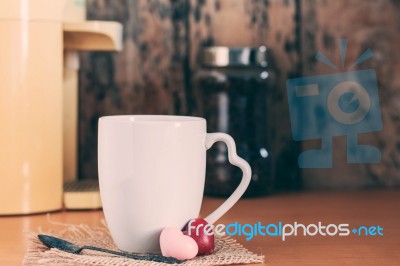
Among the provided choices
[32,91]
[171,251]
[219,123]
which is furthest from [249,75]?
[171,251]

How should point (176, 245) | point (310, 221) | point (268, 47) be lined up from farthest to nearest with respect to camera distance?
point (268, 47)
point (310, 221)
point (176, 245)

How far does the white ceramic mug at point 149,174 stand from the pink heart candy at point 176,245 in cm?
2

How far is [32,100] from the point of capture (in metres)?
0.97

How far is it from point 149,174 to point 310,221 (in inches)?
11.9

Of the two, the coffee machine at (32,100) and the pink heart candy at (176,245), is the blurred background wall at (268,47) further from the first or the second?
the pink heart candy at (176,245)

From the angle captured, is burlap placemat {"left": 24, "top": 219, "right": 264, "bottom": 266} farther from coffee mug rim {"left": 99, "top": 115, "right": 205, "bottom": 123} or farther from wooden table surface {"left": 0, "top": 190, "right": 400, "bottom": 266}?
coffee mug rim {"left": 99, "top": 115, "right": 205, "bottom": 123}

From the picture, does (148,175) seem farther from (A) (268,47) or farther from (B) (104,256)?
(A) (268,47)

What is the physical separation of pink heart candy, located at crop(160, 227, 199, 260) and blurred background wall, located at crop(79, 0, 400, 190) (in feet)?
1.64

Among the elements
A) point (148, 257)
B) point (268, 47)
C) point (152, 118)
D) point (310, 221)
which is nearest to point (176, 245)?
point (148, 257)

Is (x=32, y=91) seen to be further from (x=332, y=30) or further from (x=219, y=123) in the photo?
(x=332, y=30)

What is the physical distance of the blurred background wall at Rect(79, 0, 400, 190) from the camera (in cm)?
119

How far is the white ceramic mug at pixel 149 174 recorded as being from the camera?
2.32 ft

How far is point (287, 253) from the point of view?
78cm

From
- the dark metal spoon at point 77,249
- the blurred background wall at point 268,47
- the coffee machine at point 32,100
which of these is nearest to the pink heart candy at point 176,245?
the dark metal spoon at point 77,249
